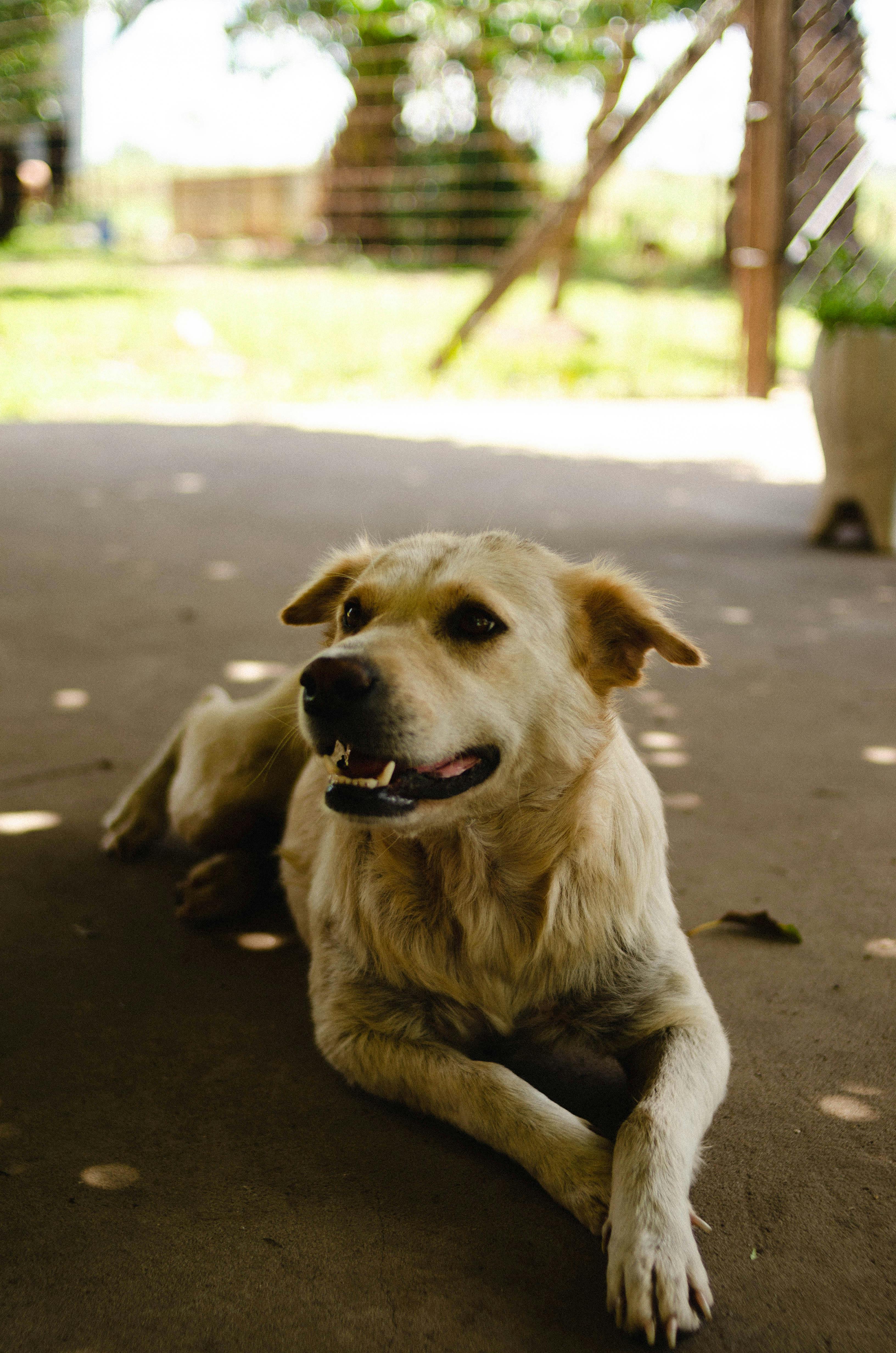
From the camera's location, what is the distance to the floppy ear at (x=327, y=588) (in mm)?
2764

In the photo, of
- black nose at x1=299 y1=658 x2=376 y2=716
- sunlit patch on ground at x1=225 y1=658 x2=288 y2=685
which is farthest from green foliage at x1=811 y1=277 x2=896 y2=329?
black nose at x1=299 y1=658 x2=376 y2=716

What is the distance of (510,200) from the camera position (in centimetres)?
1691

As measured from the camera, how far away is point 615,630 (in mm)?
2477

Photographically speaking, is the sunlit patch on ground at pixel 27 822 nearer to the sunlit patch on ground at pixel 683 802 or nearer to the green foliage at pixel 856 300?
the sunlit patch on ground at pixel 683 802

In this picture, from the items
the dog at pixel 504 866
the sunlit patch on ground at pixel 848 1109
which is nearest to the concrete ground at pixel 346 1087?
the sunlit patch on ground at pixel 848 1109

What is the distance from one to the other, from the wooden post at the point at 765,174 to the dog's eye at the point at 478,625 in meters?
11.1

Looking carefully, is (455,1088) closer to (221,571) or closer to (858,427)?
(221,571)

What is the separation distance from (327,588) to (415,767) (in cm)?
83

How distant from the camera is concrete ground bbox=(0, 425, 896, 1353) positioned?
1.81m

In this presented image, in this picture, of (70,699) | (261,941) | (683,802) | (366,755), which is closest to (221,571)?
(70,699)

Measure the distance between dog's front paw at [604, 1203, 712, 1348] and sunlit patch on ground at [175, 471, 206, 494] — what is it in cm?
755

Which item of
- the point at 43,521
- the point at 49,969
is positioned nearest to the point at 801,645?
the point at 49,969

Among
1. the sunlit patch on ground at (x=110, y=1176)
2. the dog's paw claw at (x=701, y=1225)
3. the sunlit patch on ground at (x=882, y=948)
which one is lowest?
the sunlit patch on ground at (x=110, y=1176)

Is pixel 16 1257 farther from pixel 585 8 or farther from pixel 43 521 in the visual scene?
pixel 585 8
